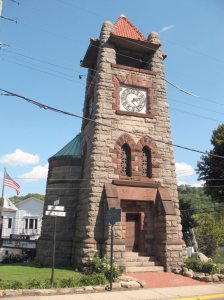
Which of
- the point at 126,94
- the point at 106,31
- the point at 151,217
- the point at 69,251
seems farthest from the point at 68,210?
the point at 106,31

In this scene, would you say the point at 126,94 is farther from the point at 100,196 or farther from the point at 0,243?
the point at 0,243

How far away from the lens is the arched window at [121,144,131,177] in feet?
61.2

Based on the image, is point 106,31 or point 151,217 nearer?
point 151,217

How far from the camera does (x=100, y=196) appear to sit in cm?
1719

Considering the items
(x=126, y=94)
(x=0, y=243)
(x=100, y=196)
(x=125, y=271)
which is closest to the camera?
(x=125, y=271)

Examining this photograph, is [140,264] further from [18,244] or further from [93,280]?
[18,244]

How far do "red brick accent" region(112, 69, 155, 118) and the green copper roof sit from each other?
447 centimetres

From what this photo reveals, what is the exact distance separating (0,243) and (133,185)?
14.2 m

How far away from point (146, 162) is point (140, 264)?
5.98 m

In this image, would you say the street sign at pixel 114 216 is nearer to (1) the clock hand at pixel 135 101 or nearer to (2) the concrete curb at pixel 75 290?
(2) the concrete curb at pixel 75 290

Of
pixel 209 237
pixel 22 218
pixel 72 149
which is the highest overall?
pixel 72 149

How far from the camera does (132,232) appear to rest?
17.9m

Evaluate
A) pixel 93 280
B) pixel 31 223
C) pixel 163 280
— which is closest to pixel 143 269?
pixel 163 280

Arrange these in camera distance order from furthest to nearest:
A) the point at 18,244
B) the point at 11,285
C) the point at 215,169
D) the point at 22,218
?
the point at 22,218, the point at 215,169, the point at 18,244, the point at 11,285
